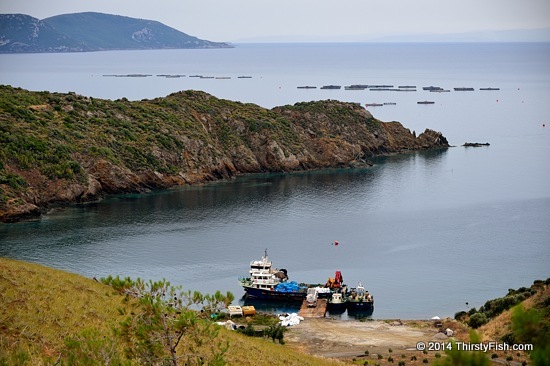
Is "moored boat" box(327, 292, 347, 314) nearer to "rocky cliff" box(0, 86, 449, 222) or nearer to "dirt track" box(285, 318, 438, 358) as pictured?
"dirt track" box(285, 318, 438, 358)

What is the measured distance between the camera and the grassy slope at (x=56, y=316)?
31.9 meters

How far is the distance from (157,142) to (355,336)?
225 ft

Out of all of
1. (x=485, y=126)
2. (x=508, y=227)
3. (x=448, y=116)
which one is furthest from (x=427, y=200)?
(x=448, y=116)

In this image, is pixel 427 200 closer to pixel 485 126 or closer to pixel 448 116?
pixel 485 126

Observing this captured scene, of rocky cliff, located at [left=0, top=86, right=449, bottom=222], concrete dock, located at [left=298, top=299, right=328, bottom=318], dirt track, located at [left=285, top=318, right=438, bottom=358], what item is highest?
rocky cliff, located at [left=0, top=86, right=449, bottom=222]

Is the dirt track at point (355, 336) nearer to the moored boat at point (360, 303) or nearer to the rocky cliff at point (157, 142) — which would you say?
the moored boat at point (360, 303)

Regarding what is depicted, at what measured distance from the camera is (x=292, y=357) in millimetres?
39312

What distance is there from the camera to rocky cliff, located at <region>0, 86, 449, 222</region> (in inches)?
3807

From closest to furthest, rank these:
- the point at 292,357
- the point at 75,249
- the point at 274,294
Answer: the point at 292,357 < the point at 274,294 < the point at 75,249

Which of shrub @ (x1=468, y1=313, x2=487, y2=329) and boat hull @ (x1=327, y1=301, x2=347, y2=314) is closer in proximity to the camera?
shrub @ (x1=468, y1=313, x2=487, y2=329)

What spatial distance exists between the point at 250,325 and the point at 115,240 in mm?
31215

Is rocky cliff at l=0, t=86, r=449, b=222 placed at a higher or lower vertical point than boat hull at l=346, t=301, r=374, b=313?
higher

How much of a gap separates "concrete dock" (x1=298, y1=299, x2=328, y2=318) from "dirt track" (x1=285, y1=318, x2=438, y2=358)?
4.44 ft

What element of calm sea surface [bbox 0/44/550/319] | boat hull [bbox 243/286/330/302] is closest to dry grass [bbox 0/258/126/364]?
boat hull [bbox 243/286/330/302]
